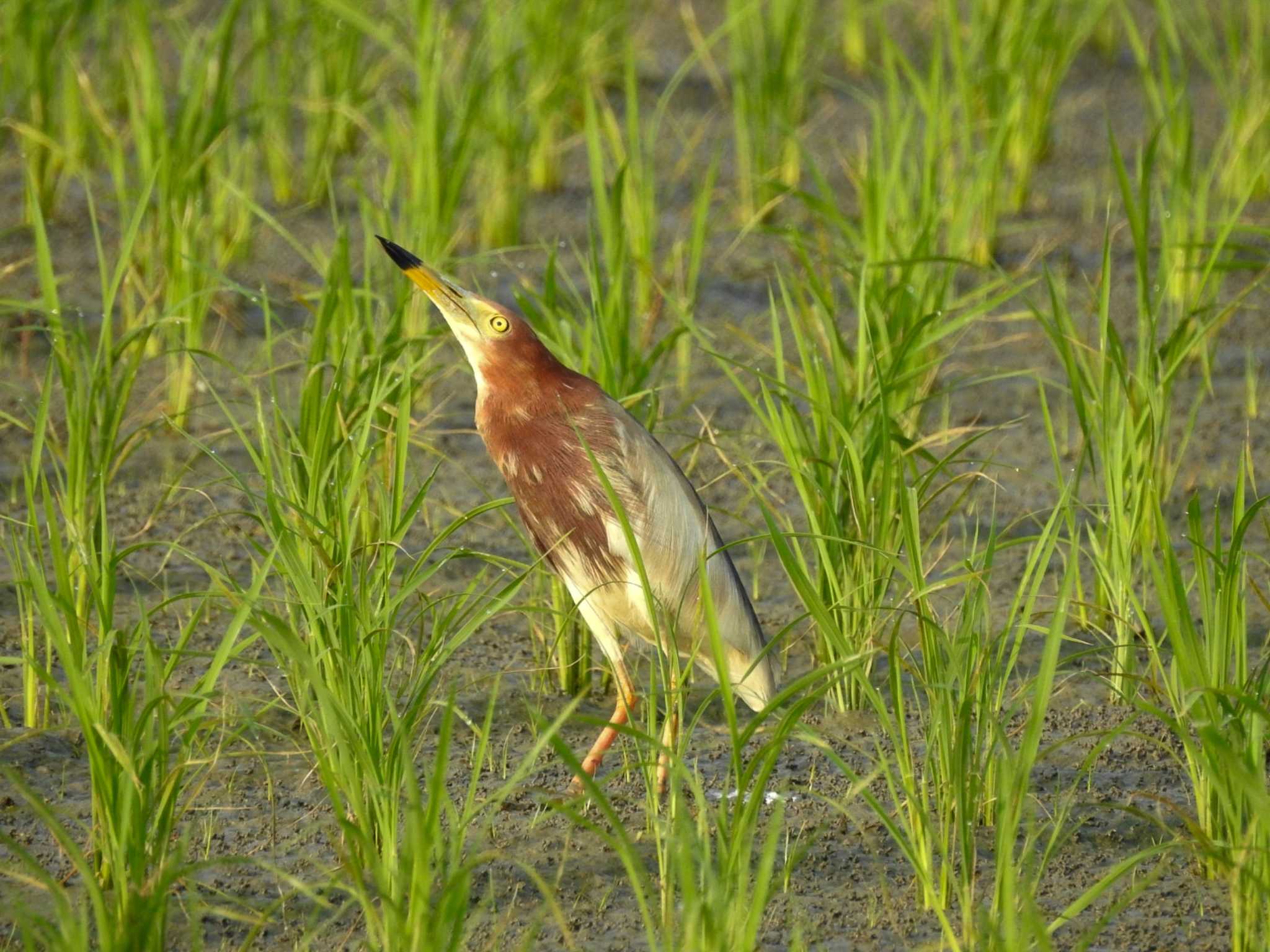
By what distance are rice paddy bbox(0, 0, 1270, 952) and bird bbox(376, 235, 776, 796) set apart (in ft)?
0.36

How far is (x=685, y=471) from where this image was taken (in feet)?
14.2

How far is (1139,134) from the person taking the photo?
7.42 metres

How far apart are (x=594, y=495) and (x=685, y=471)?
3.61 feet

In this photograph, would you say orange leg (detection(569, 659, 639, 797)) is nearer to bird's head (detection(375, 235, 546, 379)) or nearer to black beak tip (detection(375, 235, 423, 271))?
bird's head (detection(375, 235, 546, 379))

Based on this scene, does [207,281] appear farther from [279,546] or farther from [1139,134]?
[1139,134]

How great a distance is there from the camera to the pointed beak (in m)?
3.40

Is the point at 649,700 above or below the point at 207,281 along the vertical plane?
below

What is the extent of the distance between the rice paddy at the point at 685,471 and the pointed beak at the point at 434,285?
24 centimetres

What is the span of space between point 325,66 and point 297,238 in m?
0.58

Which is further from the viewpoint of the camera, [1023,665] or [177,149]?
[177,149]

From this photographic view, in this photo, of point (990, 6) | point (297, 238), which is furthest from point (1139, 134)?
point (297, 238)

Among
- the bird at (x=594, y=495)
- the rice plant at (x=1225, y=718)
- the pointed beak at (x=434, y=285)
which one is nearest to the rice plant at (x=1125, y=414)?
the rice plant at (x=1225, y=718)

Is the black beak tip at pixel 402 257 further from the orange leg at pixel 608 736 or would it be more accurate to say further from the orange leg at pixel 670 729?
the orange leg at pixel 670 729

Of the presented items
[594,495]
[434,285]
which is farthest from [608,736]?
[434,285]
